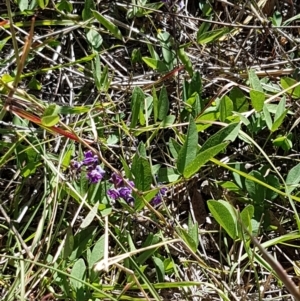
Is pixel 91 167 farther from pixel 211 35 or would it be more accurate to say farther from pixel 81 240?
pixel 211 35

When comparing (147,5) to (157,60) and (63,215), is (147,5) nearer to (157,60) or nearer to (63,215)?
(157,60)

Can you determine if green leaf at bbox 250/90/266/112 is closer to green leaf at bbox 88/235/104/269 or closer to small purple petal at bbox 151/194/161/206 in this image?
small purple petal at bbox 151/194/161/206

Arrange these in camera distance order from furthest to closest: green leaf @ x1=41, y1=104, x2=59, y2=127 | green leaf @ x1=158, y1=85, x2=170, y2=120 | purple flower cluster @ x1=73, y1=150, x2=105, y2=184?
green leaf @ x1=158, y1=85, x2=170, y2=120
purple flower cluster @ x1=73, y1=150, x2=105, y2=184
green leaf @ x1=41, y1=104, x2=59, y2=127

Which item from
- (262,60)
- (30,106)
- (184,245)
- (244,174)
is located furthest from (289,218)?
(30,106)

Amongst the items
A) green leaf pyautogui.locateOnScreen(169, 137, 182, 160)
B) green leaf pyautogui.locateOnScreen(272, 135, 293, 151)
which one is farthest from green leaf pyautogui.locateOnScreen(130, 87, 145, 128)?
green leaf pyautogui.locateOnScreen(272, 135, 293, 151)

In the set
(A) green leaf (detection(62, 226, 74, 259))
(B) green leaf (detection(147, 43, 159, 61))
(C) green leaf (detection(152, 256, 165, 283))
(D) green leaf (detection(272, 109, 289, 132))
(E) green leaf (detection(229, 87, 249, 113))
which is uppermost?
(B) green leaf (detection(147, 43, 159, 61))

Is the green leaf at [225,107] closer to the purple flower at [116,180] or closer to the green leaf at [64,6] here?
the purple flower at [116,180]
